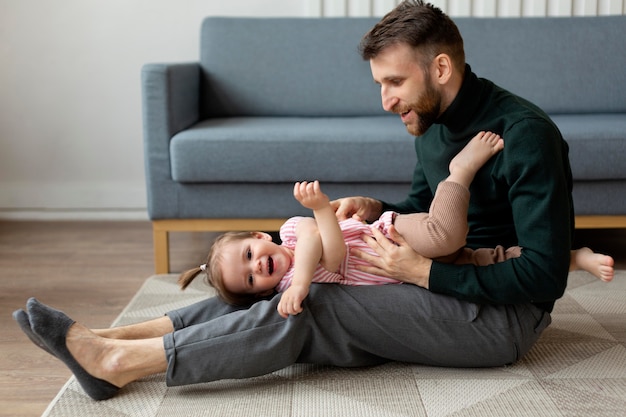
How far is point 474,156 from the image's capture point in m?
1.69

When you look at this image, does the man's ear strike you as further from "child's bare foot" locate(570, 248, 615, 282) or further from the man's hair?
"child's bare foot" locate(570, 248, 615, 282)

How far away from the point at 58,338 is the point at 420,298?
29.8 inches

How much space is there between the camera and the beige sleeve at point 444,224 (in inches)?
65.3

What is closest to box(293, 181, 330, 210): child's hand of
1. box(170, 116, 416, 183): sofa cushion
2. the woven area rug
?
the woven area rug

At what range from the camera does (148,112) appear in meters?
2.68

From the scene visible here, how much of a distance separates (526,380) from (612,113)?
1.80 m

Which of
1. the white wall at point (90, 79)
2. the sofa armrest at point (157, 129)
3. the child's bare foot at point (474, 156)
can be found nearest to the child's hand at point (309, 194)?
the child's bare foot at point (474, 156)

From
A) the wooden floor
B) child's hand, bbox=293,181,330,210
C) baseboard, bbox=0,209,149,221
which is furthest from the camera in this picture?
baseboard, bbox=0,209,149,221

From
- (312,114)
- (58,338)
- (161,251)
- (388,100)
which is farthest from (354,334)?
(312,114)

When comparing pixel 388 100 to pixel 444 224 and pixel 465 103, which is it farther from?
pixel 444 224

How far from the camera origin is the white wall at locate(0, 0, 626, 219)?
12.1 feet

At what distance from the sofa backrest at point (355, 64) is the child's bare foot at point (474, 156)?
1569mm

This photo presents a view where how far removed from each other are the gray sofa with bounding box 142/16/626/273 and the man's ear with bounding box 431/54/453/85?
93 cm

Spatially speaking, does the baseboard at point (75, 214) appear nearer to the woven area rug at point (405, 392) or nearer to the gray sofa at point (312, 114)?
the gray sofa at point (312, 114)
